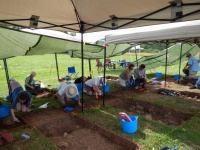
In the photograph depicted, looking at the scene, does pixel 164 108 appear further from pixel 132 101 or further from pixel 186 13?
pixel 186 13

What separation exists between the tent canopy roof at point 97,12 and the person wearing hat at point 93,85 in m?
Result: 2.58

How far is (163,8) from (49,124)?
3332 mm

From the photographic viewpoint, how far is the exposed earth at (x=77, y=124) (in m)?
3.53

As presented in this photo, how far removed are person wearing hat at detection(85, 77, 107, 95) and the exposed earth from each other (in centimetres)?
38

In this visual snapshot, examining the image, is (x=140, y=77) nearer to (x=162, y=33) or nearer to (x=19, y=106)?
(x=162, y=33)

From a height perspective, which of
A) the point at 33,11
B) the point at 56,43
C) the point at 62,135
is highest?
the point at 33,11

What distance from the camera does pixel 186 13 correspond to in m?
2.82

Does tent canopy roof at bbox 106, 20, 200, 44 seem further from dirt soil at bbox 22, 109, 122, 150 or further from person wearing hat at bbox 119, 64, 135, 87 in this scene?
person wearing hat at bbox 119, 64, 135, 87

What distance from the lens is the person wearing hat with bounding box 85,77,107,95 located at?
6185mm

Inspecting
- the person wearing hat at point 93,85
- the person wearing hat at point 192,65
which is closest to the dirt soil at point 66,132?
the person wearing hat at point 93,85

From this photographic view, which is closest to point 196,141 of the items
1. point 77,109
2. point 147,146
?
point 147,146

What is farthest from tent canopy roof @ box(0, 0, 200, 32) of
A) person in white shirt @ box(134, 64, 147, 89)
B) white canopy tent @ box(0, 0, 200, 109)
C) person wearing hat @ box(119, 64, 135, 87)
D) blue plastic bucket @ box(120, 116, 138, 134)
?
person in white shirt @ box(134, 64, 147, 89)

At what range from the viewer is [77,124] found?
4.41 meters

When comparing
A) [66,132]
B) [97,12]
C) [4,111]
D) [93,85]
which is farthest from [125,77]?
[4,111]
